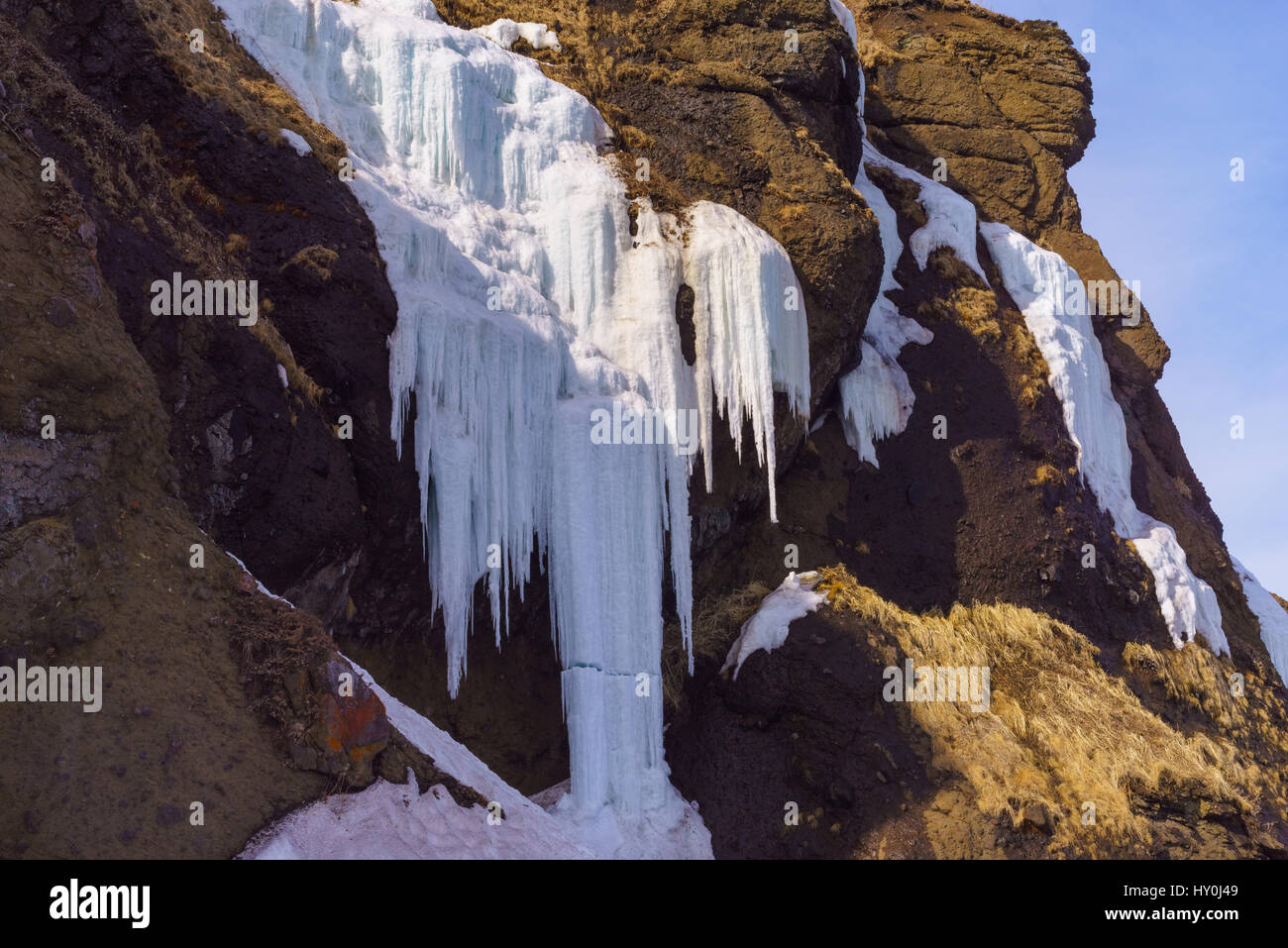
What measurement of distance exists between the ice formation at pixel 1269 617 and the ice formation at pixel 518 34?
17.0 meters

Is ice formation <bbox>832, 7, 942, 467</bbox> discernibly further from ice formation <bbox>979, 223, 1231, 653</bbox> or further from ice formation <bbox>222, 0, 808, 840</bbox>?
ice formation <bbox>222, 0, 808, 840</bbox>

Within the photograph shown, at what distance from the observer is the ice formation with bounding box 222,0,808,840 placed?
39.7 feet

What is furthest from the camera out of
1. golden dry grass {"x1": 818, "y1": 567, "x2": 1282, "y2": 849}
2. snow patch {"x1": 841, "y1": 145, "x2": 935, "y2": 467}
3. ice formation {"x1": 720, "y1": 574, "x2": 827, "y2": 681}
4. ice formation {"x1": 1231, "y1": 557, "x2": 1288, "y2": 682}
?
ice formation {"x1": 1231, "y1": 557, "x2": 1288, "y2": 682}

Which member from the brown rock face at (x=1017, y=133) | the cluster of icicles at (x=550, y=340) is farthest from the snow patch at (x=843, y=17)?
the cluster of icicles at (x=550, y=340)

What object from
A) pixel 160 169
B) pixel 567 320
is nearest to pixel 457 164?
pixel 567 320

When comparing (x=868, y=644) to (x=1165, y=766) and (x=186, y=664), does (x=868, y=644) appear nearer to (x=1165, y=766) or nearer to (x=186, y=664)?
(x=1165, y=766)

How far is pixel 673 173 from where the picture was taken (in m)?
15.7

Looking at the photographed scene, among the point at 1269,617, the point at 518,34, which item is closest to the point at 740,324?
the point at 518,34

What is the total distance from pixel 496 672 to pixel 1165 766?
27.3 ft

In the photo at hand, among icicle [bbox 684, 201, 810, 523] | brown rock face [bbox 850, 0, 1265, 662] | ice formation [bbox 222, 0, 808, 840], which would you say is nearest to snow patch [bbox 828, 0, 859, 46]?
brown rock face [bbox 850, 0, 1265, 662]

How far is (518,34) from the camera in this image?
54.3 feet

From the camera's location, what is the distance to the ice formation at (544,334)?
476 inches

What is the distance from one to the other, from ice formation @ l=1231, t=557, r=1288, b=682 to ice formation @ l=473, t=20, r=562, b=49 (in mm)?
17018

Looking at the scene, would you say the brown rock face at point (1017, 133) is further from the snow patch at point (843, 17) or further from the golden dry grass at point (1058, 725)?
the golden dry grass at point (1058, 725)
